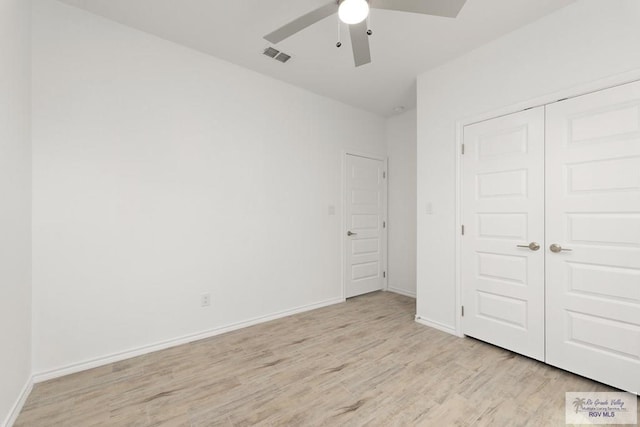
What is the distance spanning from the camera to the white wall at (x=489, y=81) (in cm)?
196

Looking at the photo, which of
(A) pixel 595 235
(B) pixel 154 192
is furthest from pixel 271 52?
(A) pixel 595 235

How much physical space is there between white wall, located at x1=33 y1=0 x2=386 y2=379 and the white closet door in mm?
2449

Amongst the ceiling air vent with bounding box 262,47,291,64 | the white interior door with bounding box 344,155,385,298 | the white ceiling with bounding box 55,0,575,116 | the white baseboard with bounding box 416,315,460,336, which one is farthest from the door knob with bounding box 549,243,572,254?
the ceiling air vent with bounding box 262,47,291,64

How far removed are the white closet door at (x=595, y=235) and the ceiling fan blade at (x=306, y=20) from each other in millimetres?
1917

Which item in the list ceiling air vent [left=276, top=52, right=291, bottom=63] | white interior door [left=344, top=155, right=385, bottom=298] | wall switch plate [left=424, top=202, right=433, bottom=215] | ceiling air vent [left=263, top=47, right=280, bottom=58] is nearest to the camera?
ceiling air vent [left=263, top=47, right=280, bottom=58]

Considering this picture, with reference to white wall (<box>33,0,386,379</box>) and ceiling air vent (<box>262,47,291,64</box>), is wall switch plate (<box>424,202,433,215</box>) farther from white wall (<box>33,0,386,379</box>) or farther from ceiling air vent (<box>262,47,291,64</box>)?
ceiling air vent (<box>262,47,291,64</box>)

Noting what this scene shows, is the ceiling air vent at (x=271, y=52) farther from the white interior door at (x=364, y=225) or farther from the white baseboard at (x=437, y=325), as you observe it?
the white baseboard at (x=437, y=325)

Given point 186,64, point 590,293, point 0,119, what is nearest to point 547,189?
point 590,293

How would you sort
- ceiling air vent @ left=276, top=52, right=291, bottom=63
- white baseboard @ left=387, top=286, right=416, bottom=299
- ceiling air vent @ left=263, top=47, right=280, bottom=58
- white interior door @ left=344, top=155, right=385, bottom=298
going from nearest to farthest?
ceiling air vent @ left=263, top=47, right=280, bottom=58 < ceiling air vent @ left=276, top=52, right=291, bottom=63 < white interior door @ left=344, top=155, right=385, bottom=298 < white baseboard @ left=387, top=286, right=416, bottom=299

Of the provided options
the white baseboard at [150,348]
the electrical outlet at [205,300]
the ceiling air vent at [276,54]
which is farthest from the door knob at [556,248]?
the electrical outlet at [205,300]

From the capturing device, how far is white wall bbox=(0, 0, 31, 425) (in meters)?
1.54

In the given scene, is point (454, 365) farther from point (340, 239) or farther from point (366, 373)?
point (340, 239)

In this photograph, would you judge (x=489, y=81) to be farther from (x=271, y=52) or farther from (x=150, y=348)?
(x=150, y=348)

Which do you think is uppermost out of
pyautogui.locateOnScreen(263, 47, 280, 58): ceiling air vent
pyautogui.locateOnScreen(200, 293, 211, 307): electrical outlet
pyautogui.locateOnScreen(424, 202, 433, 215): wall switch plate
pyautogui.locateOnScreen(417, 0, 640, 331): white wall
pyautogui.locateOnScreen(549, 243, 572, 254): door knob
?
pyautogui.locateOnScreen(263, 47, 280, 58): ceiling air vent
